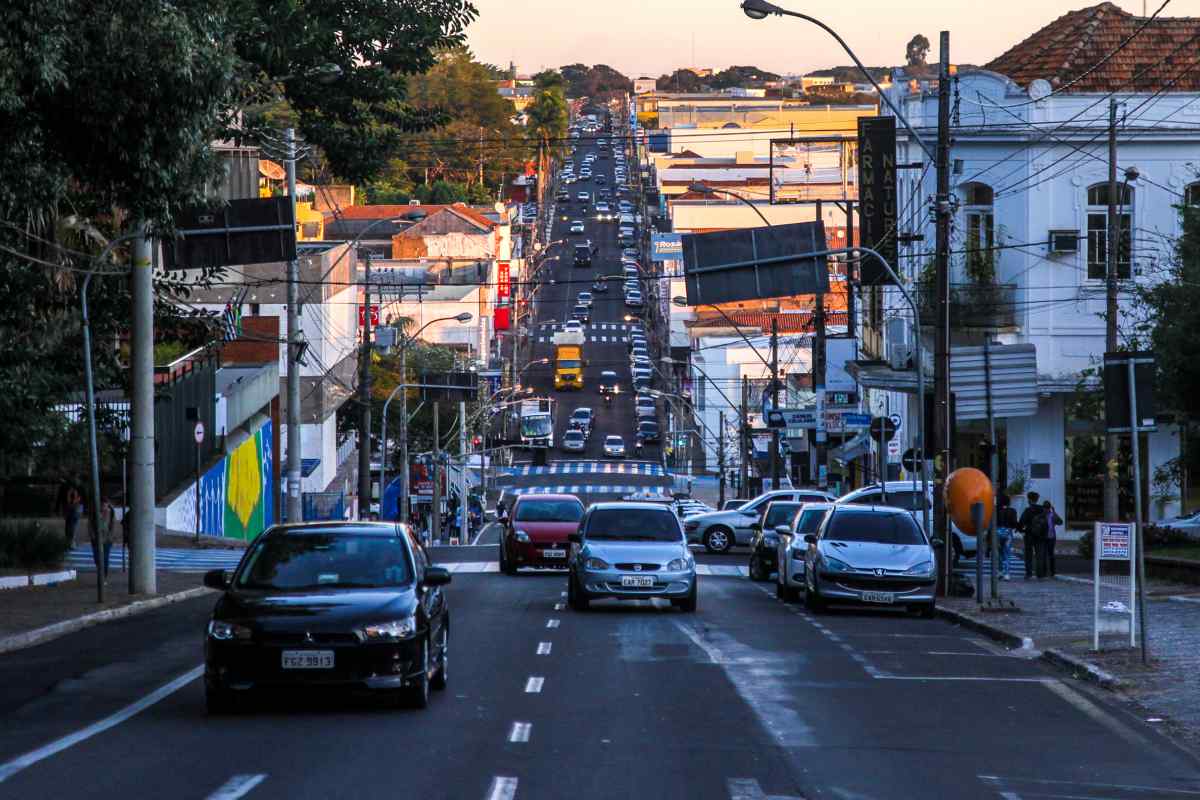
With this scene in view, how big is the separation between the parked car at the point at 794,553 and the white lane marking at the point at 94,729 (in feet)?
42.8

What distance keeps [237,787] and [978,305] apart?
39.0 meters

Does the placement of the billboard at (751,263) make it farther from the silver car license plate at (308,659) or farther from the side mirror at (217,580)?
the silver car license plate at (308,659)

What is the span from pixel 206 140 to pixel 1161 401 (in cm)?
2283

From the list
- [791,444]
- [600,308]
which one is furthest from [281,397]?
[600,308]

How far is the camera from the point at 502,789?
36.7 feet

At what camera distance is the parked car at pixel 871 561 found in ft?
85.9

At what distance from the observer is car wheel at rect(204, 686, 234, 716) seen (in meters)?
14.4

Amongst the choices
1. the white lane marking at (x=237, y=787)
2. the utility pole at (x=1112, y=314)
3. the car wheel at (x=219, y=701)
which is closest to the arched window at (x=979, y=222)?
the utility pole at (x=1112, y=314)

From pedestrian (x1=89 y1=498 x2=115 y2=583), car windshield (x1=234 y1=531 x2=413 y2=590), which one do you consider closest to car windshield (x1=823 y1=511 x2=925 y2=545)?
pedestrian (x1=89 y1=498 x2=115 y2=583)

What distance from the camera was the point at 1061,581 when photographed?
34094 mm

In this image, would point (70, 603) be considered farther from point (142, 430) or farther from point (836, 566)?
point (836, 566)

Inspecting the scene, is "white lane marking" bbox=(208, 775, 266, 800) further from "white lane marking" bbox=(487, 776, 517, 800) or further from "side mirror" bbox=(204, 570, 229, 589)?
"side mirror" bbox=(204, 570, 229, 589)

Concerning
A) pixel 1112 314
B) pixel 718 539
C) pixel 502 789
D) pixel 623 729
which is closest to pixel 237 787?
pixel 502 789

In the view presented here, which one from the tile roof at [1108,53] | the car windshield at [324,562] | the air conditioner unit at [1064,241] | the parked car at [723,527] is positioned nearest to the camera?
the car windshield at [324,562]
